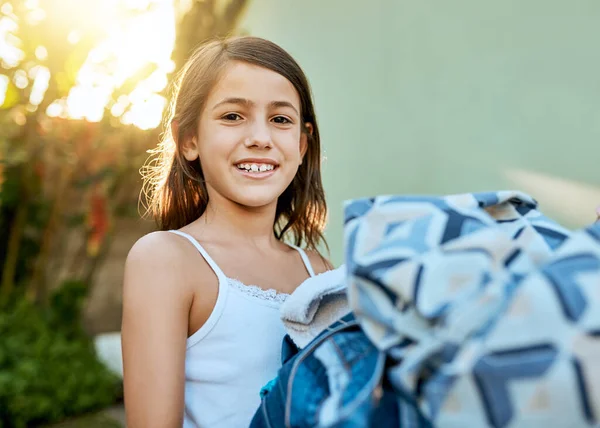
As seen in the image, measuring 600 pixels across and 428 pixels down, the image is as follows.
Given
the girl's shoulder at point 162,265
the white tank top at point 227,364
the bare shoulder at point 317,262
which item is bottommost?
the white tank top at point 227,364

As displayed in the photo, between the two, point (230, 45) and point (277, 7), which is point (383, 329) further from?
point (277, 7)

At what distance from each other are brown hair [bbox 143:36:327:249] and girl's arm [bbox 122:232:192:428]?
41 centimetres

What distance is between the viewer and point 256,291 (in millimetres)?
1420

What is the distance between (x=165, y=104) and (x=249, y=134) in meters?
3.09

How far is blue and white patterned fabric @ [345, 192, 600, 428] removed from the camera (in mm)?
668

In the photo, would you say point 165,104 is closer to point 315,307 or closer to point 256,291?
point 256,291

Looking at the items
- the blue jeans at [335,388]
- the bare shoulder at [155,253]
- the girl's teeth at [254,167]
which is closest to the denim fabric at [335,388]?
the blue jeans at [335,388]

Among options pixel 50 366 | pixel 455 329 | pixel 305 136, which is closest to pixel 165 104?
pixel 50 366

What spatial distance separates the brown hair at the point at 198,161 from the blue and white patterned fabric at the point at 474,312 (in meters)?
0.79

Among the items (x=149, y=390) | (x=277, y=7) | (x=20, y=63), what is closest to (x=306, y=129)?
(x=149, y=390)

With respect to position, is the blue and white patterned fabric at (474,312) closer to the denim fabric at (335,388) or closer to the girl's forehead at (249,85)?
the denim fabric at (335,388)

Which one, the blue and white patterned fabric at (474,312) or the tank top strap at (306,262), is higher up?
the blue and white patterned fabric at (474,312)

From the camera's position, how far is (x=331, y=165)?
3.31 m

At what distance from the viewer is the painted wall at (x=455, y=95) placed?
2121mm
